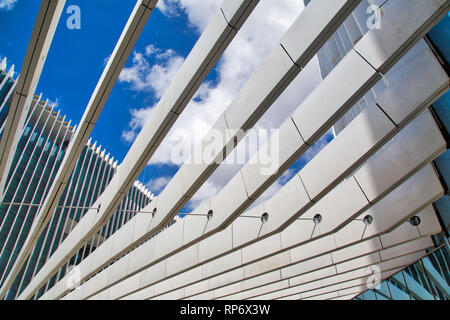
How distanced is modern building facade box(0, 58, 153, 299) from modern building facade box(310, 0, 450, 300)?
24.8 meters

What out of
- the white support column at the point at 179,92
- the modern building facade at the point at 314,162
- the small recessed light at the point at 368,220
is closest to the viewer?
the white support column at the point at 179,92

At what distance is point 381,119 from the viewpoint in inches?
289

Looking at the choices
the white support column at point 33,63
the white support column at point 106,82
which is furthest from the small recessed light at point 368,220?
the white support column at point 33,63

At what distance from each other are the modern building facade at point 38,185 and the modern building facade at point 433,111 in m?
24.8

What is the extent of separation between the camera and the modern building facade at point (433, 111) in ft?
22.2

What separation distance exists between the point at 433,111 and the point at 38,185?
146ft

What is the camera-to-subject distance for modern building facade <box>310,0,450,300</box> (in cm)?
677

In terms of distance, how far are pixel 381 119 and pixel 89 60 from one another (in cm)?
784

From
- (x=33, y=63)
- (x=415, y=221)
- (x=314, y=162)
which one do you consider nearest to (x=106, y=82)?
(x=33, y=63)

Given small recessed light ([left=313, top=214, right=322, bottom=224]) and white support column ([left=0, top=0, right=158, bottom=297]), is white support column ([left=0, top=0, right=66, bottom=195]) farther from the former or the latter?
small recessed light ([left=313, top=214, right=322, bottom=224])

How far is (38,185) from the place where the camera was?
134 feet

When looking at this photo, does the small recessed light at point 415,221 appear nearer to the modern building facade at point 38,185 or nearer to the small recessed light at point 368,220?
the small recessed light at point 368,220

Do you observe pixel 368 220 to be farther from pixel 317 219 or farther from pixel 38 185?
pixel 38 185
